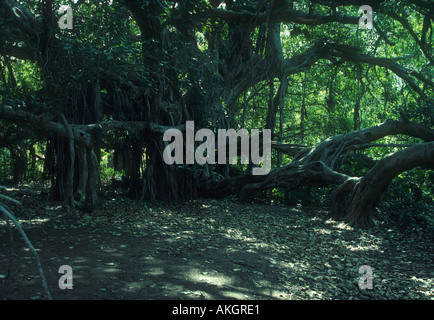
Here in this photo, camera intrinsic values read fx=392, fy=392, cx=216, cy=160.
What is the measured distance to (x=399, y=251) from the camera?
17.0 feet

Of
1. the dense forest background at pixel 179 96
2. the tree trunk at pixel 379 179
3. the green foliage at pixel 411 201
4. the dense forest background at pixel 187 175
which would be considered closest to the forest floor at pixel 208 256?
the dense forest background at pixel 187 175

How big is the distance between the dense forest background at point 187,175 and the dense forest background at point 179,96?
3 centimetres

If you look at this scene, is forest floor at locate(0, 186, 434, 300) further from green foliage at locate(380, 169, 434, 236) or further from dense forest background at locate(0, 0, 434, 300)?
green foliage at locate(380, 169, 434, 236)

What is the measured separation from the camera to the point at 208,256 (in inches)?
166

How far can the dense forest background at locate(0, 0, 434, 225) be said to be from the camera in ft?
18.0

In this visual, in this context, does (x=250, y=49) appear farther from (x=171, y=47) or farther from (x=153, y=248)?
(x=153, y=248)

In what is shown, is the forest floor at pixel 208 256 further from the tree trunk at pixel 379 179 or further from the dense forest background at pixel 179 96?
the dense forest background at pixel 179 96

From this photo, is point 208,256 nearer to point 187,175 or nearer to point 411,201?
point 187,175

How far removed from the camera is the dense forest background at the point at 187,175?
3723 millimetres

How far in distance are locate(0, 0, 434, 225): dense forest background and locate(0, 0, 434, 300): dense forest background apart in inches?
1.3

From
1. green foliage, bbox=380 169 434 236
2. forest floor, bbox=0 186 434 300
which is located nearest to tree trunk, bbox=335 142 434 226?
forest floor, bbox=0 186 434 300

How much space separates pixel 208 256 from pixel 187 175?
4002 mm

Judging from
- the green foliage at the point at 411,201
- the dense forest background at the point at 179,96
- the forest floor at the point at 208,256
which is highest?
the dense forest background at the point at 179,96

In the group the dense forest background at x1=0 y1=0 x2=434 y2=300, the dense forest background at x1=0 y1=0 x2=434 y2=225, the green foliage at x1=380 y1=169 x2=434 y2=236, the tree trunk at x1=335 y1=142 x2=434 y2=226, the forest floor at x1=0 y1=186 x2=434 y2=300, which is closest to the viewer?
the forest floor at x1=0 y1=186 x2=434 y2=300
